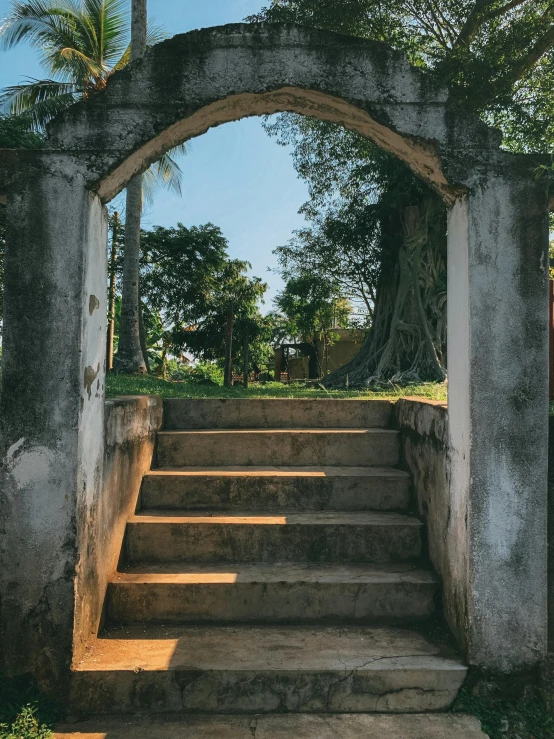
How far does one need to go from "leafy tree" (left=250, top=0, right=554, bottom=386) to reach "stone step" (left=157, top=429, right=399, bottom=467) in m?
4.55

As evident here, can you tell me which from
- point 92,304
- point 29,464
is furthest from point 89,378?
point 29,464

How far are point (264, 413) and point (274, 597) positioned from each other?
185cm

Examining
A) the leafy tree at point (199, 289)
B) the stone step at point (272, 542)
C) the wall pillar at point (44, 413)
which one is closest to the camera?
the wall pillar at point (44, 413)

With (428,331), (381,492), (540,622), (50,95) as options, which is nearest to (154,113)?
(381,492)

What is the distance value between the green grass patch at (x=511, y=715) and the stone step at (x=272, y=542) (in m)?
0.95

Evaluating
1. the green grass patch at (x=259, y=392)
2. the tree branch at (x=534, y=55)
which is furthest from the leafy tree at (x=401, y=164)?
the green grass patch at (x=259, y=392)

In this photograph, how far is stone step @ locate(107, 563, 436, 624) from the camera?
320 centimetres

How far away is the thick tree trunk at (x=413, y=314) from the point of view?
999cm

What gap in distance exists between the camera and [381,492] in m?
3.97

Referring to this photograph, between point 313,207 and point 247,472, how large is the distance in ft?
32.0

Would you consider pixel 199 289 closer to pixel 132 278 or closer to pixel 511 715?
pixel 132 278

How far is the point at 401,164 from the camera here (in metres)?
10.0

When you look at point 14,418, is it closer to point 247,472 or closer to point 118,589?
point 118,589

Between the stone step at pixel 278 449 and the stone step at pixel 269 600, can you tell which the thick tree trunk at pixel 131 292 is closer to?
the stone step at pixel 278 449
